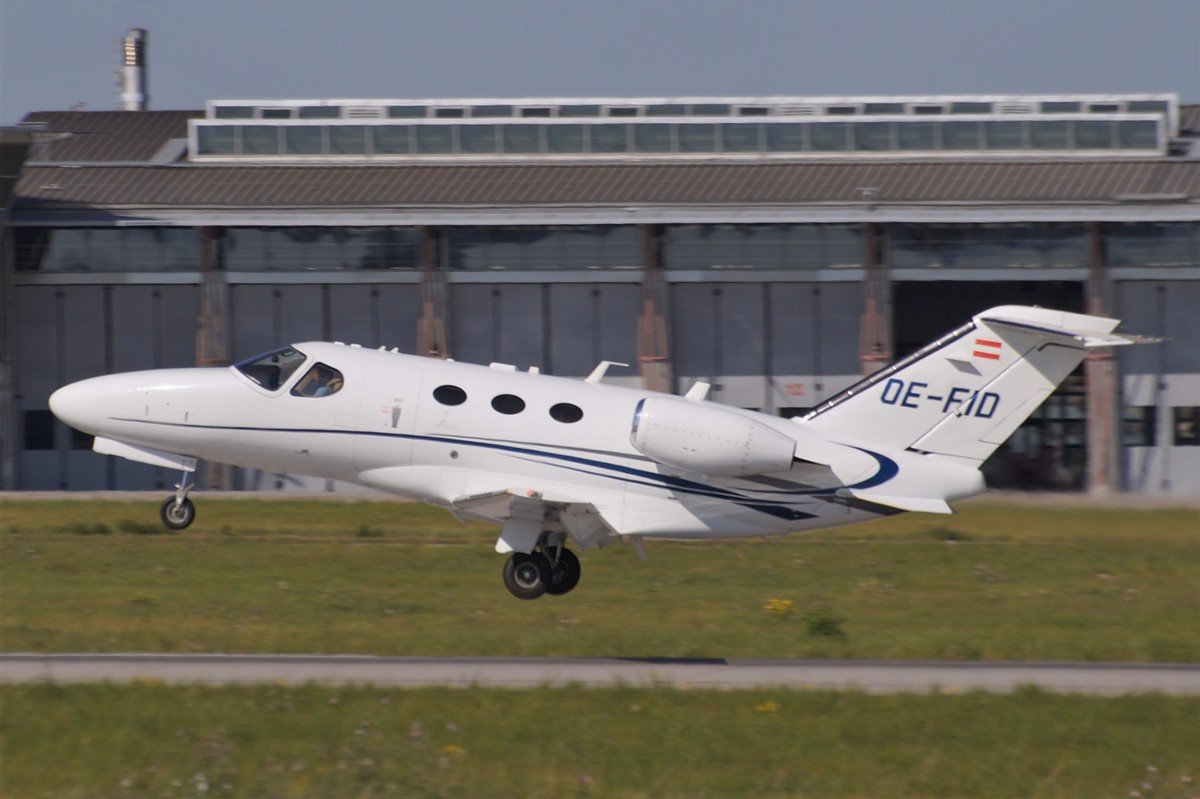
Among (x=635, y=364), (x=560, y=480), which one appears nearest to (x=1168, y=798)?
(x=560, y=480)

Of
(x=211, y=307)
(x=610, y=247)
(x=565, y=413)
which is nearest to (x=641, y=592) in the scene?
(x=565, y=413)

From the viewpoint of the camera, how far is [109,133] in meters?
49.5

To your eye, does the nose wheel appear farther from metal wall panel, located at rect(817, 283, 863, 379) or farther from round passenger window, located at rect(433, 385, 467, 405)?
metal wall panel, located at rect(817, 283, 863, 379)

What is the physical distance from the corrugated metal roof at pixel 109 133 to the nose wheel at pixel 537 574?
32.1 meters

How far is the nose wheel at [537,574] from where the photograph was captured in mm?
20141

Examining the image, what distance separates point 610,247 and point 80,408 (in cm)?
2382

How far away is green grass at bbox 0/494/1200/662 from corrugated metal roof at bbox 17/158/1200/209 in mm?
13918

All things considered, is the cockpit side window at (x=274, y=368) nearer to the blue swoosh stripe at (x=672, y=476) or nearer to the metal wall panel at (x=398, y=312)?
the blue swoosh stripe at (x=672, y=476)

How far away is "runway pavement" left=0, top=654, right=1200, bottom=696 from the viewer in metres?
16.3

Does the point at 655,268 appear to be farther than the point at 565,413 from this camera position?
Yes

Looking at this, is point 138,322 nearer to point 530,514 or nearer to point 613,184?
point 613,184

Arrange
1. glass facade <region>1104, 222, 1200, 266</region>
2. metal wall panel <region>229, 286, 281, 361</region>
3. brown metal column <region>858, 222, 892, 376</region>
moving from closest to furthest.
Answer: glass facade <region>1104, 222, 1200, 266</region> → brown metal column <region>858, 222, 892, 376</region> → metal wall panel <region>229, 286, 281, 361</region>

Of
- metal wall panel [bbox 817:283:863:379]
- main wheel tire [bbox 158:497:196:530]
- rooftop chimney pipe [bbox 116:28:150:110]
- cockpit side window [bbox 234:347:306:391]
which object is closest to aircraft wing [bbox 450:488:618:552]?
cockpit side window [bbox 234:347:306:391]

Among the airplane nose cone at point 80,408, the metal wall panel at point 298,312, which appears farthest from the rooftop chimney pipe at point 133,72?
the airplane nose cone at point 80,408
